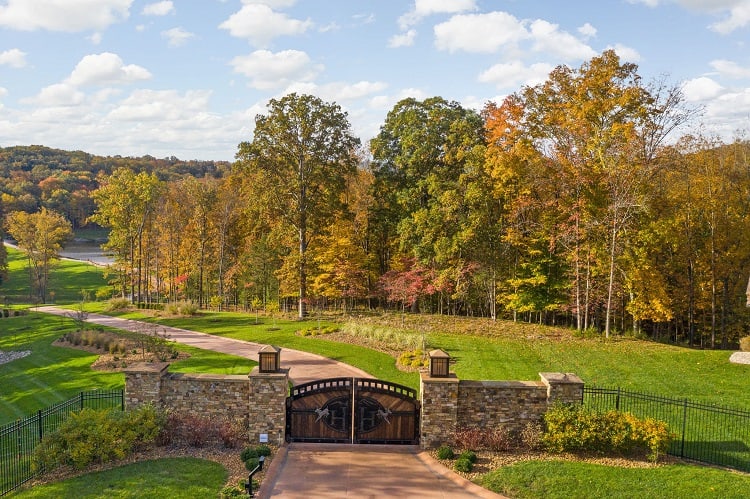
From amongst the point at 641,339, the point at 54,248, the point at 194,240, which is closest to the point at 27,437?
the point at 641,339

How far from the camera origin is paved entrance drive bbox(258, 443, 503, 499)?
10.0 m

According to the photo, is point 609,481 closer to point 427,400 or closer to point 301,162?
point 427,400

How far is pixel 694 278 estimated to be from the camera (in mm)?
29391

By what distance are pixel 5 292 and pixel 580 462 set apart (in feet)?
213

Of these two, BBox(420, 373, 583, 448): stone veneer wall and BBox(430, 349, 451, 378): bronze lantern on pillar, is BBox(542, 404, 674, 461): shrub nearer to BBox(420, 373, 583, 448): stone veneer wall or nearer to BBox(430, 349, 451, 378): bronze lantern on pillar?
BBox(420, 373, 583, 448): stone veneer wall

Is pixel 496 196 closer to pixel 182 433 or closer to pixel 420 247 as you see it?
pixel 420 247

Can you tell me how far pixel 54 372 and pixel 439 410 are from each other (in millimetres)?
15855

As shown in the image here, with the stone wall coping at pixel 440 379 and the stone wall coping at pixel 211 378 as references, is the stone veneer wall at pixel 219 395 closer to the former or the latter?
the stone wall coping at pixel 211 378

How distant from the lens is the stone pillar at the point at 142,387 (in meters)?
12.3

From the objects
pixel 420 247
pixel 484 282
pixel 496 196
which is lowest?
pixel 484 282

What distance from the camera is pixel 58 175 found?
301ft

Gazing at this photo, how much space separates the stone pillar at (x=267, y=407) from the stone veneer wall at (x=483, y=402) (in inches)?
135

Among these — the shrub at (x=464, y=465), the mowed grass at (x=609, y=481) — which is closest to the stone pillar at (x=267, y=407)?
the shrub at (x=464, y=465)

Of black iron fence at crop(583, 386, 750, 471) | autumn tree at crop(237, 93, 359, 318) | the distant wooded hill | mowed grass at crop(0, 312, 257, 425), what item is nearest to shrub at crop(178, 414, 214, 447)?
mowed grass at crop(0, 312, 257, 425)
